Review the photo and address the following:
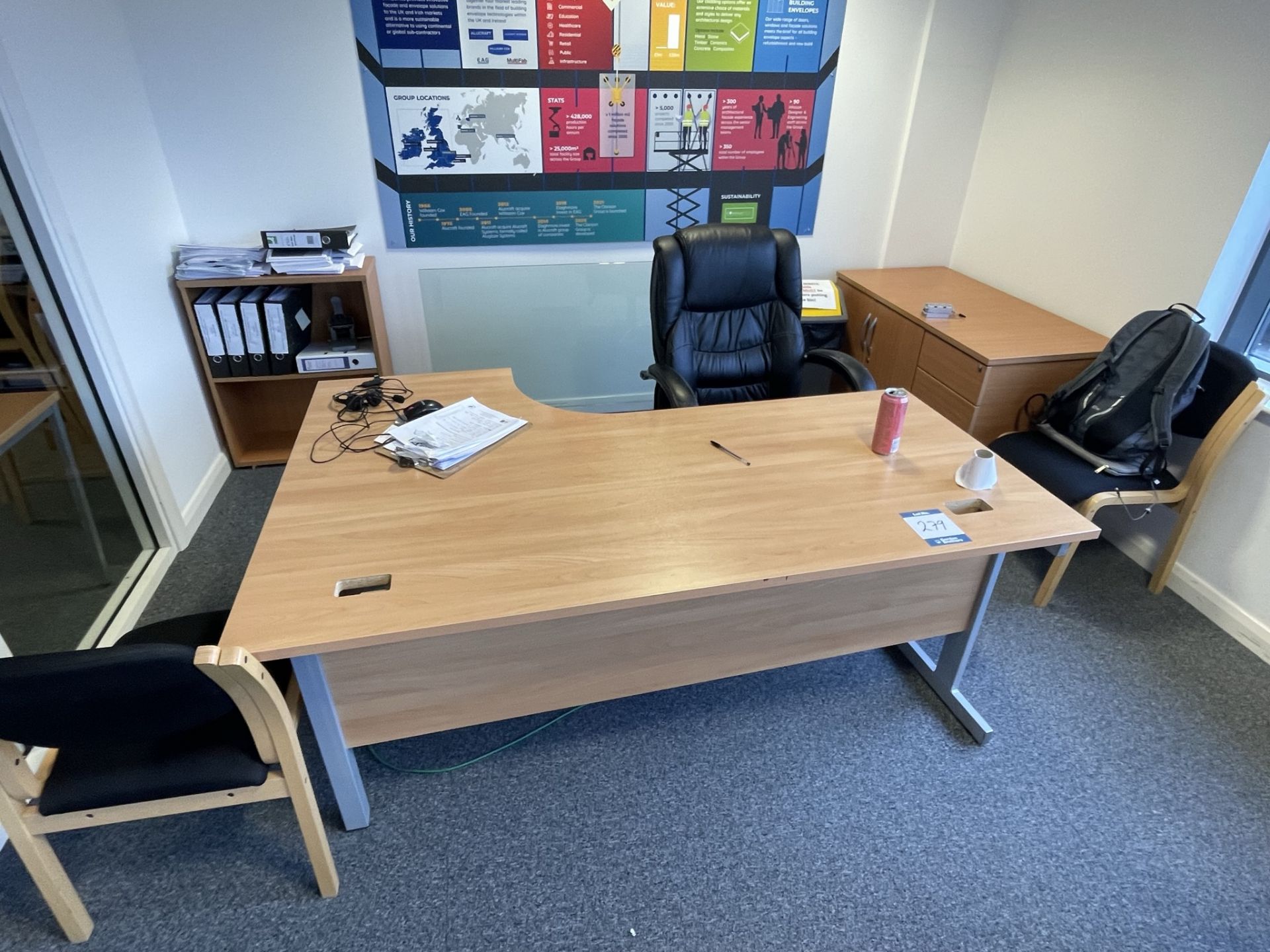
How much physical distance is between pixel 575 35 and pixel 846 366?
5.77ft

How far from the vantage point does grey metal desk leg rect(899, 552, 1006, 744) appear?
1.82 meters

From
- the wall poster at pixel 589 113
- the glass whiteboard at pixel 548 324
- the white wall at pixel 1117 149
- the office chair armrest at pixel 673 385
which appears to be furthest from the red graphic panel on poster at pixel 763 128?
the office chair armrest at pixel 673 385

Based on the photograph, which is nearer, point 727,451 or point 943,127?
point 727,451

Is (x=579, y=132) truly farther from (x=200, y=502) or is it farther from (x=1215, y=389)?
(x=1215, y=389)

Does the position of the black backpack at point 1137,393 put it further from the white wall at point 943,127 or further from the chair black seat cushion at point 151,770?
the chair black seat cushion at point 151,770

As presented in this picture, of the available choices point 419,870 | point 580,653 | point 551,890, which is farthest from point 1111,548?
point 419,870

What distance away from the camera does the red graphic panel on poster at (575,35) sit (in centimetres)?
272

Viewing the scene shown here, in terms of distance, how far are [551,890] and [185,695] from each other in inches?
34.7

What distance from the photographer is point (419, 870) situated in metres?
1.54

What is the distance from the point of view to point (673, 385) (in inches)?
88.0

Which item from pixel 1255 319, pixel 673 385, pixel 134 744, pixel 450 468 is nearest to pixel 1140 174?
pixel 1255 319

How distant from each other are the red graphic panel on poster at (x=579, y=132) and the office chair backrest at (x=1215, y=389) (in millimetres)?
2300

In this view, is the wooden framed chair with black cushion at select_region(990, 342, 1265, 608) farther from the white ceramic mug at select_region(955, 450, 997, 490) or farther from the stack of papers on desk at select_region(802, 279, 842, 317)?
the stack of papers on desk at select_region(802, 279, 842, 317)

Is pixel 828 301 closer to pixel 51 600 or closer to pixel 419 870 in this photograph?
pixel 419 870
